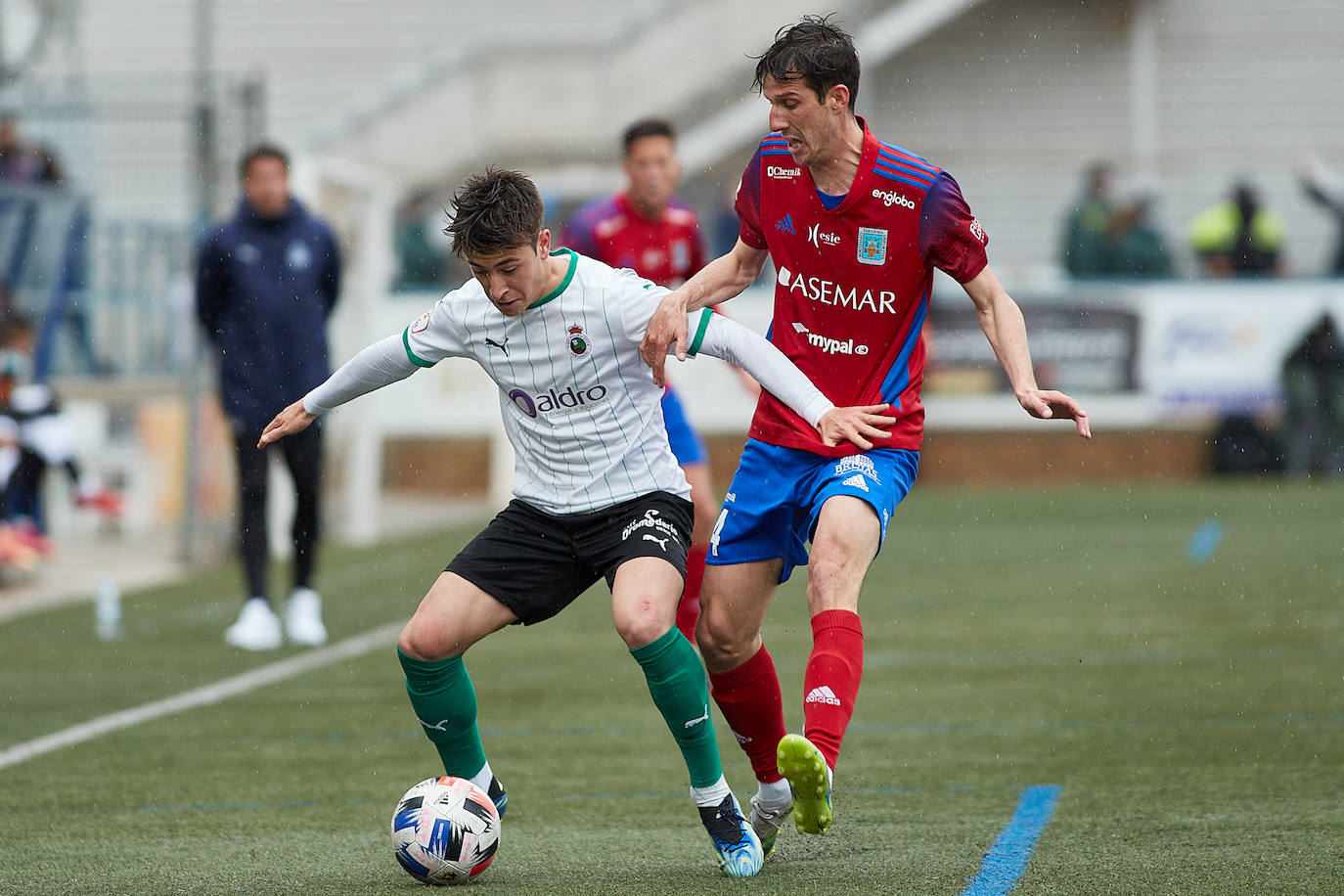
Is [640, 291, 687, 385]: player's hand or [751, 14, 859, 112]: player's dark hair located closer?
[751, 14, 859, 112]: player's dark hair

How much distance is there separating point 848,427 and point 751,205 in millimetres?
786

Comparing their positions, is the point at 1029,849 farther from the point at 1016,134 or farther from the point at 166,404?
the point at 1016,134

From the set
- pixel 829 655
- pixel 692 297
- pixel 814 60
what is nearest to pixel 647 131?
pixel 692 297

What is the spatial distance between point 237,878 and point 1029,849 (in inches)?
77.5

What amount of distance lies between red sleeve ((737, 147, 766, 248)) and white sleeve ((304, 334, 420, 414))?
0.95 metres

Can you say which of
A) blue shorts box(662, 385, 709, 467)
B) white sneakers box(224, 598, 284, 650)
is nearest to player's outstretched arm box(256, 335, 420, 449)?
blue shorts box(662, 385, 709, 467)

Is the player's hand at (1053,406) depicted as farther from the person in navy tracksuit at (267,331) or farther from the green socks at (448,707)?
the person in navy tracksuit at (267,331)

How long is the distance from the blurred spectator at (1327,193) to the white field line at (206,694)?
35.4 feet

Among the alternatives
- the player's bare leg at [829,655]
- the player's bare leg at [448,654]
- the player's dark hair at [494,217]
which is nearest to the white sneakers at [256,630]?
the player's bare leg at [448,654]

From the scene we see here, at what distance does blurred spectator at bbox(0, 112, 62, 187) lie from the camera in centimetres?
1357

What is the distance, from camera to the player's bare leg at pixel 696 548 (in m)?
7.41

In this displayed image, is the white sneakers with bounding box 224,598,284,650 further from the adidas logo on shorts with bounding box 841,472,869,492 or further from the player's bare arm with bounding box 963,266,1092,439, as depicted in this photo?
the player's bare arm with bounding box 963,266,1092,439

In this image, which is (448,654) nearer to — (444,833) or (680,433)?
(444,833)

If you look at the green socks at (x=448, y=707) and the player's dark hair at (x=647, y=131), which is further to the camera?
the player's dark hair at (x=647, y=131)
